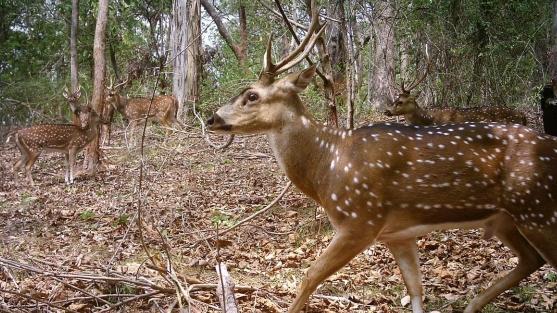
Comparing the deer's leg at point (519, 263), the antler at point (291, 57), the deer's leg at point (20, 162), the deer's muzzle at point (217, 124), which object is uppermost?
the antler at point (291, 57)

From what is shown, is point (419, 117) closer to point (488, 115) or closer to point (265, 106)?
point (488, 115)

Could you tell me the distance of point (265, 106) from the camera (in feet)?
15.2

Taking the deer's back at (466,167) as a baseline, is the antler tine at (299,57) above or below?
above

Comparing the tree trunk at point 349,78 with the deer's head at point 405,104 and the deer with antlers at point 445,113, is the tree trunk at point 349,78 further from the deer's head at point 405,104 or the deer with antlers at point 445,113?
the deer's head at point 405,104

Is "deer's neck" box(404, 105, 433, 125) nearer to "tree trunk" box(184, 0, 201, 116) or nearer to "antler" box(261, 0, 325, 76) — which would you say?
"antler" box(261, 0, 325, 76)

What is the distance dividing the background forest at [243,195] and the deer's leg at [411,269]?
0.34m

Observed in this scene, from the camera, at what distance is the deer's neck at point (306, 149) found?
4.50m

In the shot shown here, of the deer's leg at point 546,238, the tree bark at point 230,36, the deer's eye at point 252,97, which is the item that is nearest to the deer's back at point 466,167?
the deer's leg at point 546,238

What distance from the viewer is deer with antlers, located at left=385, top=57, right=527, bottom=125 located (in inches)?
372

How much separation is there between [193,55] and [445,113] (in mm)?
7418

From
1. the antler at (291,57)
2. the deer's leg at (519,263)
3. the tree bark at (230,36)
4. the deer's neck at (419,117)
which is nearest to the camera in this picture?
the deer's leg at (519,263)

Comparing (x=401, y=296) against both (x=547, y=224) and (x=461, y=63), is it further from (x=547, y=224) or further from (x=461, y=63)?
(x=461, y=63)

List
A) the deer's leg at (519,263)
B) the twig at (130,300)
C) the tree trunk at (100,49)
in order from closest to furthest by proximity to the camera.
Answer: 1. the twig at (130,300)
2. the deer's leg at (519,263)
3. the tree trunk at (100,49)

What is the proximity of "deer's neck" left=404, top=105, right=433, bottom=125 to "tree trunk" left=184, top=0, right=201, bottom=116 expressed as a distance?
630 cm
